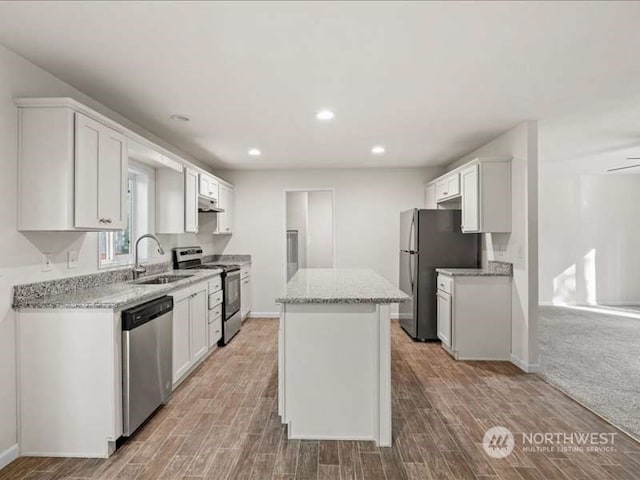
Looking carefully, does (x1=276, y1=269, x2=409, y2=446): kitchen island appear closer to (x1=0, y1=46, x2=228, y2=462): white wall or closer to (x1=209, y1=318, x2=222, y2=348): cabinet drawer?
(x1=0, y1=46, x2=228, y2=462): white wall

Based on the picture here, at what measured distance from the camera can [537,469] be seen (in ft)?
6.80

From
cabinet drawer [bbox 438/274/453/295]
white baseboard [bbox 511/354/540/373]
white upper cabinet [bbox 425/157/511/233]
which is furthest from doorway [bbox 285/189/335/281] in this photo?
white baseboard [bbox 511/354/540/373]

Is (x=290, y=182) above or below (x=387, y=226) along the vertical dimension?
above

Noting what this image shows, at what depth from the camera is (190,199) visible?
417 centimetres

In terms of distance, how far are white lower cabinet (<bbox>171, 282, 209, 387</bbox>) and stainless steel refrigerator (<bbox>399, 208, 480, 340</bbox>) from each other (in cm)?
259

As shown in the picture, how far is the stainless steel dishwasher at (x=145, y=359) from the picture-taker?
2.29 m

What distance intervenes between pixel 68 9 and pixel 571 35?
268 centimetres

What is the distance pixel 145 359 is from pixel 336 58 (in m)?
2.37

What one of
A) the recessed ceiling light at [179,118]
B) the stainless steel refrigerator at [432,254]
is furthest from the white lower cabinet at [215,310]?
the stainless steel refrigerator at [432,254]

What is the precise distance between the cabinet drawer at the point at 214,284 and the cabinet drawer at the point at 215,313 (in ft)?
0.68

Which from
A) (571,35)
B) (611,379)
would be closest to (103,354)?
(571,35)

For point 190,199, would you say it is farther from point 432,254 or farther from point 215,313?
point 432,254

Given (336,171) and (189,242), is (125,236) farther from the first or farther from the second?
(336,171)

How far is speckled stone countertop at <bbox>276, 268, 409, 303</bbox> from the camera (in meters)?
2.32
